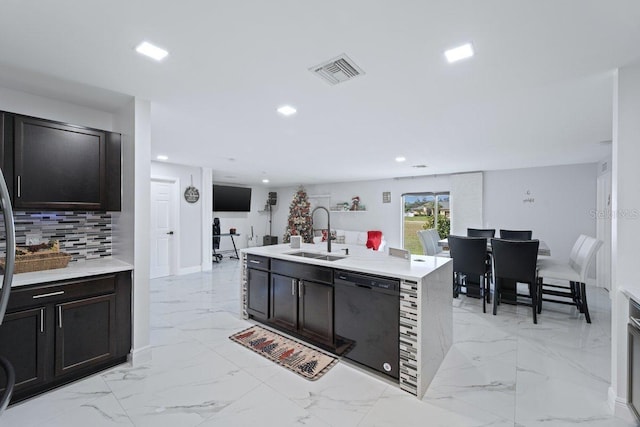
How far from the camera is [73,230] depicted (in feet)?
8.98

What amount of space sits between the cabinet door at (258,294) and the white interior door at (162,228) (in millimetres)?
3251

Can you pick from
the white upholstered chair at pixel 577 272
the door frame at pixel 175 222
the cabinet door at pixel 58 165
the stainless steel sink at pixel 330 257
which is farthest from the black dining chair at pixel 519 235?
the door frame at pixel 175 222

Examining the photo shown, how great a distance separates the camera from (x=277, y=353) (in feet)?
8.79

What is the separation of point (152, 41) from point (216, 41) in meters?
0.38

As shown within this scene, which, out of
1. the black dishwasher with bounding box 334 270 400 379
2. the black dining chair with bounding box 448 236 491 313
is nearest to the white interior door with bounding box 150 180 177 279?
the black dishwasher with bounding box 334 270 400 379

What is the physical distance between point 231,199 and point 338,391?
723 cm

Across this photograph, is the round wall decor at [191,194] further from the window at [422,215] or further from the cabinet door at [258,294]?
the window at [422,215]

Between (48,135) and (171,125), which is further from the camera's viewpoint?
(171,125)

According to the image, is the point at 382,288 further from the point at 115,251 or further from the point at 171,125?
the point at 171,125

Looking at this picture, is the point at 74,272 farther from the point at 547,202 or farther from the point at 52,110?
the point at 547,202

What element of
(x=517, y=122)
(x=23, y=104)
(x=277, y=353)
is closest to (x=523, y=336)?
(x=517, y=122)

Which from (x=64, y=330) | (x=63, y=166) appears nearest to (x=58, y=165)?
(x=63, y=166)

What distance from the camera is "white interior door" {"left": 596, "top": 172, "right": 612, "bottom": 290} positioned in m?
4.63

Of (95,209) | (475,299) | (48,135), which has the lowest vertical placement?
(475,299)
